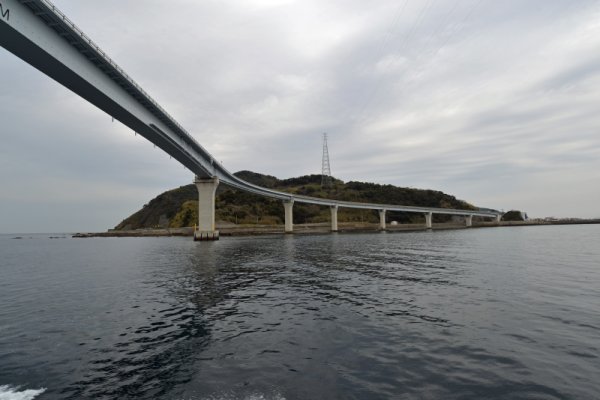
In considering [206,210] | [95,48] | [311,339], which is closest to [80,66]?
[95,48]

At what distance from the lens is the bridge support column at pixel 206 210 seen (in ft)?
295

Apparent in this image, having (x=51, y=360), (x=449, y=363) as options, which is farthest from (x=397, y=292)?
(x=51, y=360)

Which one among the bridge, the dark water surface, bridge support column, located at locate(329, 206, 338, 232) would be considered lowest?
the dark water surface

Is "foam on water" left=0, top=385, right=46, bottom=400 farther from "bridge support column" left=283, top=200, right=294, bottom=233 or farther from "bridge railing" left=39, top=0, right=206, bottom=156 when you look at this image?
"bridge support column" left=283, top=200, right=294, bottom=233

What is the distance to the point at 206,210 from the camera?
9094 centimetres

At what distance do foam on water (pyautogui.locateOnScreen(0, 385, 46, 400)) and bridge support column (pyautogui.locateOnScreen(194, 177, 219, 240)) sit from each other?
271 ft

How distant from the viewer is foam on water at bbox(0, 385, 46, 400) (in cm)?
871

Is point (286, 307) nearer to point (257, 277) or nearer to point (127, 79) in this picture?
point (257, 277)

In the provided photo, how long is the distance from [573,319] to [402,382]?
10.9 meters

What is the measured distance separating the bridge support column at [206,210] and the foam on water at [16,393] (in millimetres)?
82501

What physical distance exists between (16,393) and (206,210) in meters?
84.2

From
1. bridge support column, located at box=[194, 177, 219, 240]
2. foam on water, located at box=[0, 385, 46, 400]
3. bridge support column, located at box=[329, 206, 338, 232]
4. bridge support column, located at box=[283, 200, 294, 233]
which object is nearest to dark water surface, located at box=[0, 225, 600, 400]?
foam on water, located at box=[0, 385, 46, 400]

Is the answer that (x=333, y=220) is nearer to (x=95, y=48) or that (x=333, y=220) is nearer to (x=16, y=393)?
(x=95, y=48)

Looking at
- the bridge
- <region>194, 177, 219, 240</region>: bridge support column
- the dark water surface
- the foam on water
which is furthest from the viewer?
<region>194, 177, 219, 240</region>: bridge support column
